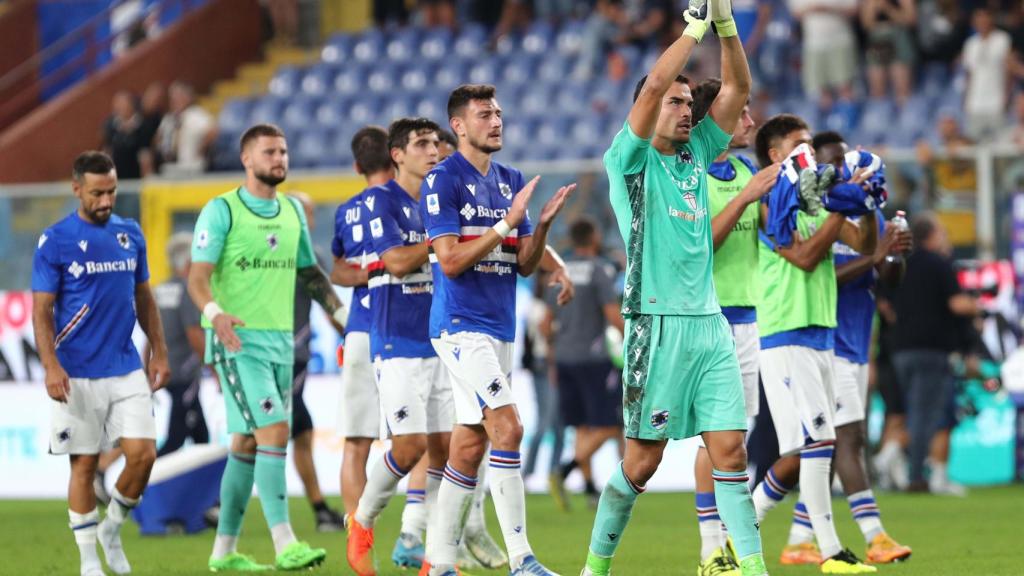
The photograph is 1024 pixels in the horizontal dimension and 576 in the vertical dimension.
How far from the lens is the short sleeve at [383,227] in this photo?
372 inches

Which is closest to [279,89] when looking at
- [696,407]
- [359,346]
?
[359,346]

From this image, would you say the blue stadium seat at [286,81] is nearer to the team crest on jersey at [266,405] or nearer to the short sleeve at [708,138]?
the team crest on jersey at [266,405]

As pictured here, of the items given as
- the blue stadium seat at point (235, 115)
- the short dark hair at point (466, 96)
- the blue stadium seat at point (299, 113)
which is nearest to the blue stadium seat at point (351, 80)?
the blue stadium seat at point (299, 113)

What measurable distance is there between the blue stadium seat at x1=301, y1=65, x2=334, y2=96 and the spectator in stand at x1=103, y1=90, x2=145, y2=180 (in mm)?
2833

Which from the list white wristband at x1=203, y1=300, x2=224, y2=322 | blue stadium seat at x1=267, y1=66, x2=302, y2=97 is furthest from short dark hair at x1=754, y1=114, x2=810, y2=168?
blue stadium seat at x1=267, y1=66, x2=302, y2=97

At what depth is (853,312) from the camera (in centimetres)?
1034

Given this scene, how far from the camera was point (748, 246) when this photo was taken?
9.52m

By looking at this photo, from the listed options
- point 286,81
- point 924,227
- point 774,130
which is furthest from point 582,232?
point 286,81

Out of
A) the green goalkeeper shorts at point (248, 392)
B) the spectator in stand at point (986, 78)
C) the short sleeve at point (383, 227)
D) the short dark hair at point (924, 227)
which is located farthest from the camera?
the spectator in stand at point (986, 78)

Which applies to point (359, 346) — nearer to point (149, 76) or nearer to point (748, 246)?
point (748, 246)

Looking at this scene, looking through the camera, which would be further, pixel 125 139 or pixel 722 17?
pixel 125 139

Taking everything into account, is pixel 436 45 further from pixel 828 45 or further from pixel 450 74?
pixel 828 45

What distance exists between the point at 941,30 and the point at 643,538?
1078 centimetres

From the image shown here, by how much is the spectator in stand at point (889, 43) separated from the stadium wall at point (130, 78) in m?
10.6
